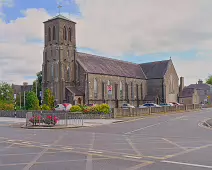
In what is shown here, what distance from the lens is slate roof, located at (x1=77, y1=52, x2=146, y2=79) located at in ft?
195

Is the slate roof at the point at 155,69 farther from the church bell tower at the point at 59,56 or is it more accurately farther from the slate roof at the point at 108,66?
the church bell tower at the point at 59,56

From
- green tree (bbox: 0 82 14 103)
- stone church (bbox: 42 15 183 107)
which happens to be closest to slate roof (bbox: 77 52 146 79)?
stone church (bbox: 42 15 183 107)

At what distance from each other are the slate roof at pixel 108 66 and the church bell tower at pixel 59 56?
2840 millimetres

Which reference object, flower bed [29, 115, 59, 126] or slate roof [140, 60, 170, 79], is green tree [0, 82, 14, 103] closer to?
slate roof [140, 60, 170, 79]

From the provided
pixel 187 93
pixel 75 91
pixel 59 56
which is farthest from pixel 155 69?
pixel 59 56

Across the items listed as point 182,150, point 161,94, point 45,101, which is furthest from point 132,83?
point 182,150

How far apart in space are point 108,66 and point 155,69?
1742 cm

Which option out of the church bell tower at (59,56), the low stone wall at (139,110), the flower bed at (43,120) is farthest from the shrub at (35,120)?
the church bell tower at (59,56)

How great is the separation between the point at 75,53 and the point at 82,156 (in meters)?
50.9

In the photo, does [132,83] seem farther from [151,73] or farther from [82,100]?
[82,100]

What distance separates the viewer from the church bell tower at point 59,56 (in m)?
56.6

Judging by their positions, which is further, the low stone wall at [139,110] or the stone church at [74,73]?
the stone church at [74,73]

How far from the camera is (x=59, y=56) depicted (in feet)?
187

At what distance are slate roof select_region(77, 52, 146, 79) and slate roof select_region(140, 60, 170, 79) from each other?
1.56 metres
